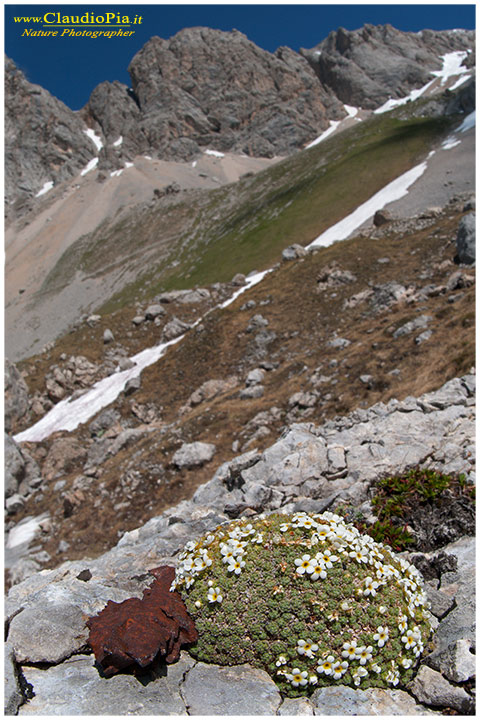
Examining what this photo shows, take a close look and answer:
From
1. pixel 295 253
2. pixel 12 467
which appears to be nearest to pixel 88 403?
pixel 12 467

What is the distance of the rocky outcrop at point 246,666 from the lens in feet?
14.7

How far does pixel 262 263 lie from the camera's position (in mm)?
68938

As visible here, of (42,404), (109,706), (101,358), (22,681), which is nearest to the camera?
(109,706)

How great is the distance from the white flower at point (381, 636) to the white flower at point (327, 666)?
0.53 metres

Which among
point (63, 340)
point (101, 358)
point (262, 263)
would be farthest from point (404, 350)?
point (262, 263)

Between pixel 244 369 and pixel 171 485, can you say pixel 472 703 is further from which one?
pixel 244 369

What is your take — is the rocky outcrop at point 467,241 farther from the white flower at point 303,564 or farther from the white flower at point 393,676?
the white flower at point 393,676

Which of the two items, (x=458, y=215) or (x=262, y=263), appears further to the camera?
(x=262, y=263)

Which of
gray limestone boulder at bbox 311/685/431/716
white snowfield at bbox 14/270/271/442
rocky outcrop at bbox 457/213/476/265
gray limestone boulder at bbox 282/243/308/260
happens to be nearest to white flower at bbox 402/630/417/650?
gray limestone boulder at bbox 311/685/431/716

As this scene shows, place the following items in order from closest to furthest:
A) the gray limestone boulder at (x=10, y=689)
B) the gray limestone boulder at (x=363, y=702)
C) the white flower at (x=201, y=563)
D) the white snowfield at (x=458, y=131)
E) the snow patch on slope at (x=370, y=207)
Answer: the gray limestone boulder at (x=10, y=689) → the gray limestone boulder at (x=363, y=702) → the white flower at (x=201, y=563) → the snow patch on slope at (x=370, y=207) → the white snowfield at (x=458, y=131)

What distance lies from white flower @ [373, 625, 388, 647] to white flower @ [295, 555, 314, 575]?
0.93 m

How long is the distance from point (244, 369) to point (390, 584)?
2557 cm

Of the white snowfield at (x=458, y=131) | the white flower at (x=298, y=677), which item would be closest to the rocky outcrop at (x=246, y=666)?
the white flower at (x=298, y=677)

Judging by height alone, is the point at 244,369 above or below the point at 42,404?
below
